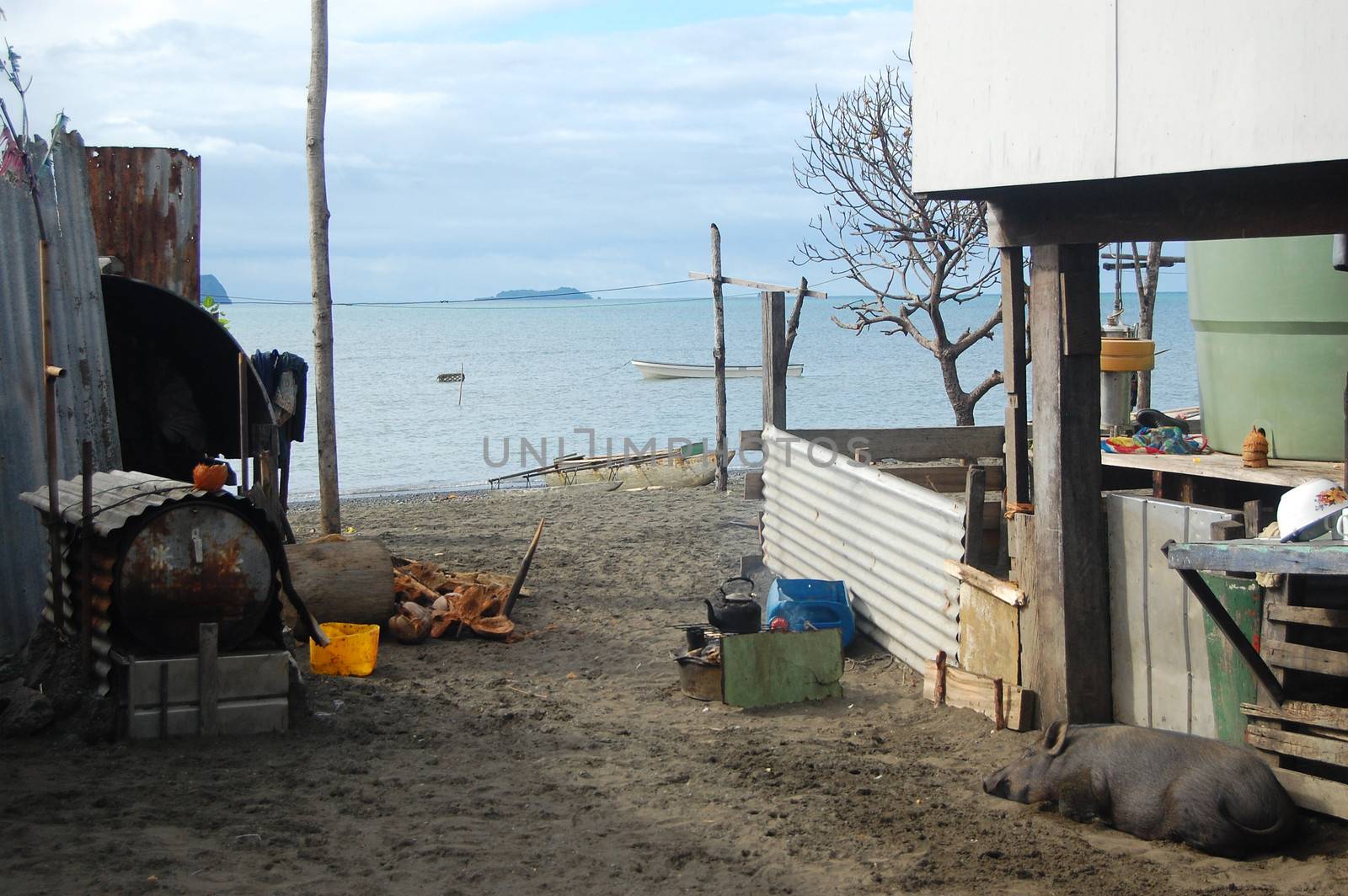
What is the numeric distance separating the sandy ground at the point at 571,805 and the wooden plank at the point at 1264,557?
121 cm

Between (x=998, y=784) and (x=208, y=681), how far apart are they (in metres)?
4.14

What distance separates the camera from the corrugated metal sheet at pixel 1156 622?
6012 mm

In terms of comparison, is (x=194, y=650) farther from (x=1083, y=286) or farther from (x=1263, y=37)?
(x=1263, y=37)

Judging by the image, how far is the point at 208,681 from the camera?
21.0 ft

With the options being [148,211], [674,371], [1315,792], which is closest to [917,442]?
[1315,792]

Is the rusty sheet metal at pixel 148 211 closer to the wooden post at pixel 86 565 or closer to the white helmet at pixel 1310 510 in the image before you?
the wooden post at pixel 86 565

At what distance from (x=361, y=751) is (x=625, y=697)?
1.99 metres

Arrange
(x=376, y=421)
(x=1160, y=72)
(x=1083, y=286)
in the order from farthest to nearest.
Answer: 1. (x=376, y=421)
2. (x=1083, y=286)
3. (x=1160, y=72)

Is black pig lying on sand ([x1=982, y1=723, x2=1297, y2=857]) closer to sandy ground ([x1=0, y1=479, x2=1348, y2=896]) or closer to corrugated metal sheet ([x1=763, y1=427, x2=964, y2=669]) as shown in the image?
sandy ground ([x1=0, y1=479, x2=1348, y2=896])

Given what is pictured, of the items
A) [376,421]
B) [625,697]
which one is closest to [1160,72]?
[625,697]

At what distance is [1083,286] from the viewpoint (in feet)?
20.8

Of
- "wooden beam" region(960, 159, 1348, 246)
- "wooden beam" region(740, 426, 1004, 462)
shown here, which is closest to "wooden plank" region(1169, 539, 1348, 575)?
"wooden beam" region(960, 159, 1348, 246)

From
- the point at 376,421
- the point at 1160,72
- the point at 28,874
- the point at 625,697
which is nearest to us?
the point at 28,874

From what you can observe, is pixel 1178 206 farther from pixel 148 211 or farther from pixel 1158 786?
A: pixel 148 211
